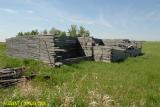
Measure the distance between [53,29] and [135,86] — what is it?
50.9 meters

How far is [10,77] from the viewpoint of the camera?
38.8ft

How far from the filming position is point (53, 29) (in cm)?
6172

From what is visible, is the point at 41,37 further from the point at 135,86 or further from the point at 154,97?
the point at 154,97

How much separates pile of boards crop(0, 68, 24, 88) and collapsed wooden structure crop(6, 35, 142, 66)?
6045 mm

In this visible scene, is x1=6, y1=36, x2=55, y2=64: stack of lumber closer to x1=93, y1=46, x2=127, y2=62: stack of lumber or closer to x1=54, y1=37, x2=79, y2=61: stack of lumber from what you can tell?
x1=54, y1=37, x2=79, y2=61: stack of lumber

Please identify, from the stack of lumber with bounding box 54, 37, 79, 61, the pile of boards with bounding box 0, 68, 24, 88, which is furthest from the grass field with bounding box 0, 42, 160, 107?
the stack of lumber with bounding box 54, 37, 79, 61

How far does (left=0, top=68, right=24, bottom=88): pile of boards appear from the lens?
1111 centimetres

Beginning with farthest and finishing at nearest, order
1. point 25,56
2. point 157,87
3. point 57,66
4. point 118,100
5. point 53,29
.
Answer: point 53,29
point 25,56
point 57,66
point 157,87
point 118,100

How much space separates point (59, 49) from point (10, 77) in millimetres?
7215

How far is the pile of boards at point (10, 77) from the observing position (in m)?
11.1

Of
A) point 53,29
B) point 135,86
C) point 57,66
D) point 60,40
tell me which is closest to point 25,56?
point 60,40

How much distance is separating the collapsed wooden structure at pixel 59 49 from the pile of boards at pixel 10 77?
19.8 ft

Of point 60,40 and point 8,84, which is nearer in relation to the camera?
point 8,84

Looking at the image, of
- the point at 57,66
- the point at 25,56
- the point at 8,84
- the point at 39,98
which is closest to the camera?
the point at 39,98
